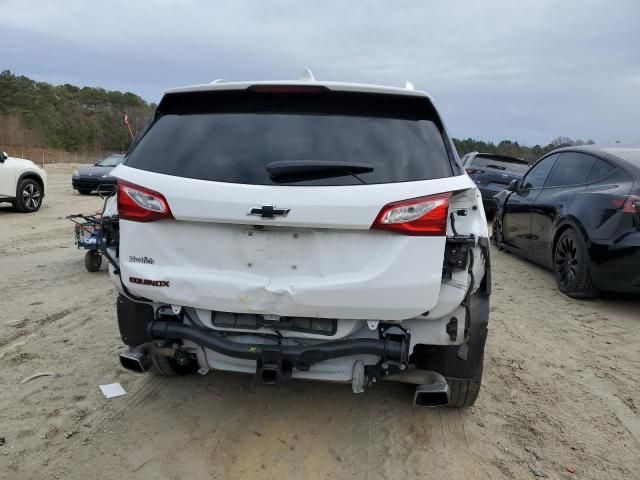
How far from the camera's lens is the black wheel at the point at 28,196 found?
1316cm

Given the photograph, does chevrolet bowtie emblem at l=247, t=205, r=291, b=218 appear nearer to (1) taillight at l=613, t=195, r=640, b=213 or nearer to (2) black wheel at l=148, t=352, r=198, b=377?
(2) black wheel at l=148, t=352, r=198, b=377

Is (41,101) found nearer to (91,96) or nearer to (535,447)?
(91,96)

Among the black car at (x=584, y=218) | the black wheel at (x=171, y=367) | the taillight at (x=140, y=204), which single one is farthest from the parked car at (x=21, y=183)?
the taillight at (x=140, y=204)

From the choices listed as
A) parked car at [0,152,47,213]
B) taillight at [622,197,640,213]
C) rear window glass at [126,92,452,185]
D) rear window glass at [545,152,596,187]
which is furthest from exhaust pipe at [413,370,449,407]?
parked car at [0,152,47,213]

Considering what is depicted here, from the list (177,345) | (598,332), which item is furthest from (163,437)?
(598,332)

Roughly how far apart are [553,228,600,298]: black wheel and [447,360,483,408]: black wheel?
125 inches

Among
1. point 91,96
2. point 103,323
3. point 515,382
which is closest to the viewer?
point 515,382

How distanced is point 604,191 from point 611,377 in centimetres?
235

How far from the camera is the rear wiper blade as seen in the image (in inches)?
103

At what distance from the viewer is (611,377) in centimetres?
404

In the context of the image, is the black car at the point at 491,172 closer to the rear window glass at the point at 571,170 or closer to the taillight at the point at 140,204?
the rear window glass at the point at 571,170

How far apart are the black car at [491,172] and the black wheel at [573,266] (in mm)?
6503

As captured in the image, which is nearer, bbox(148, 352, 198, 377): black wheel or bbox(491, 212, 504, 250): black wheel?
bbox(148, 352, 198, 377): black wheel

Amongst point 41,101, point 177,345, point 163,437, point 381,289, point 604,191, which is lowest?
point 163,437
